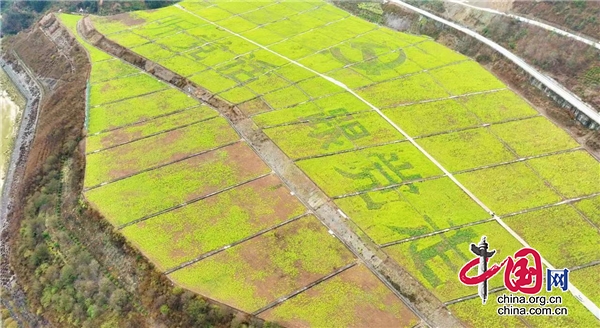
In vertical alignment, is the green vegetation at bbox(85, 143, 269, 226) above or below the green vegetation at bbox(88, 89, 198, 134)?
below

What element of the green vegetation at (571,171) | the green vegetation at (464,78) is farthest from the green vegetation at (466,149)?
the green vegetation at (464,78)

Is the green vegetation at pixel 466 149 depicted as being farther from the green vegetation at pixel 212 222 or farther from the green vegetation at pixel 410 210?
the green vegetation at pixel 212 222

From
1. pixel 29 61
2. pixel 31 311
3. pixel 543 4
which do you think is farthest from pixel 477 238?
pixel 29 61

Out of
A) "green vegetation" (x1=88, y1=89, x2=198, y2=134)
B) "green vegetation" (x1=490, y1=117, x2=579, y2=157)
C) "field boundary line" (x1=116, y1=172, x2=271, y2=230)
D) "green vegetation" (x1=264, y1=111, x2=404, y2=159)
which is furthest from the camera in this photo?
"green vegetation" (x1=88, y1=89, x2=198, y2=134)

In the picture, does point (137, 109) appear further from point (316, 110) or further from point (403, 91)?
point (403, 91)

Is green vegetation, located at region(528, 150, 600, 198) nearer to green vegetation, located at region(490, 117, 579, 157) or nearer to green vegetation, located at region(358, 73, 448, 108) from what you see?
green vegetation, located at region(490, 117, 579, 157)

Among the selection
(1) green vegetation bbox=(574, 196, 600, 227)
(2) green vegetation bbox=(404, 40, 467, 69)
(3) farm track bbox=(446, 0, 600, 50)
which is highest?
(3) farm track bbox=(446, 0, 600, 50)

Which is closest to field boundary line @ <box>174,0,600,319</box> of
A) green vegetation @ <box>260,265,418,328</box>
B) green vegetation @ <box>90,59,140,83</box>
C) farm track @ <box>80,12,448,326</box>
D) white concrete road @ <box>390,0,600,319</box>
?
white concrete road @ <box>390,0,600,319</box>
